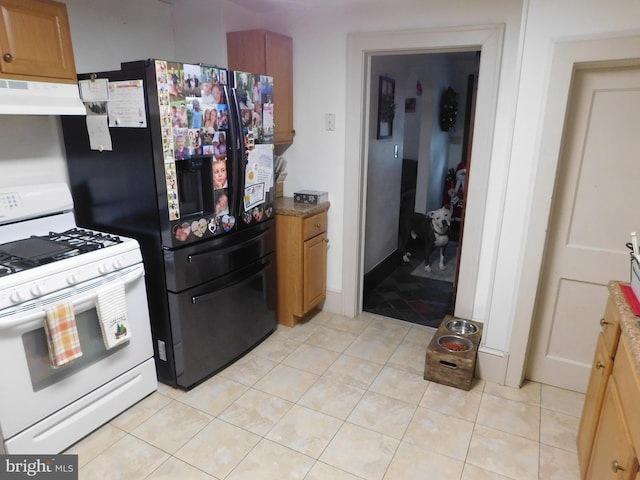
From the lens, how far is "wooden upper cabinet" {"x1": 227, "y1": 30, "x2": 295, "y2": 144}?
2721 mm

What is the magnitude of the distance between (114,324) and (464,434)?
5.78 ft

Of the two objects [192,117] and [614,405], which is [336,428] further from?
[192,117]

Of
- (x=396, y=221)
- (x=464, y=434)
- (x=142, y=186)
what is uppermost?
(x=142, y=186)

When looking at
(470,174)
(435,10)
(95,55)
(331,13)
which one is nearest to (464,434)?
(470,174)

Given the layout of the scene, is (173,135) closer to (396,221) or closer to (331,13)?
(331,13)

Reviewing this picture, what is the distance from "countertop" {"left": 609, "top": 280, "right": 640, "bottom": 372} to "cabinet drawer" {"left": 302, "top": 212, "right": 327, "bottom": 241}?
1.77m

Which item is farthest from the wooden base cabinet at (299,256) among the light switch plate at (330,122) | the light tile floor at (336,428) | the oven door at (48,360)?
the oven door at (48,360)

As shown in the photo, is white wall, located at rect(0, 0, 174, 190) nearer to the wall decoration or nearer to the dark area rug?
the dark area rug

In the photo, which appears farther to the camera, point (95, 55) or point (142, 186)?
point (95, 55)

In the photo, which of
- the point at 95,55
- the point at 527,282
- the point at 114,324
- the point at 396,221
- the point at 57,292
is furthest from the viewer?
the point at 396,221

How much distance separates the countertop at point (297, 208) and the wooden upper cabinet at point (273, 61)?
1.43 ft

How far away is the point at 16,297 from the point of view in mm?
1613

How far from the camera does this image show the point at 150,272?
2234 mm

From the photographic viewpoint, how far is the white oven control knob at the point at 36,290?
5.45ft
